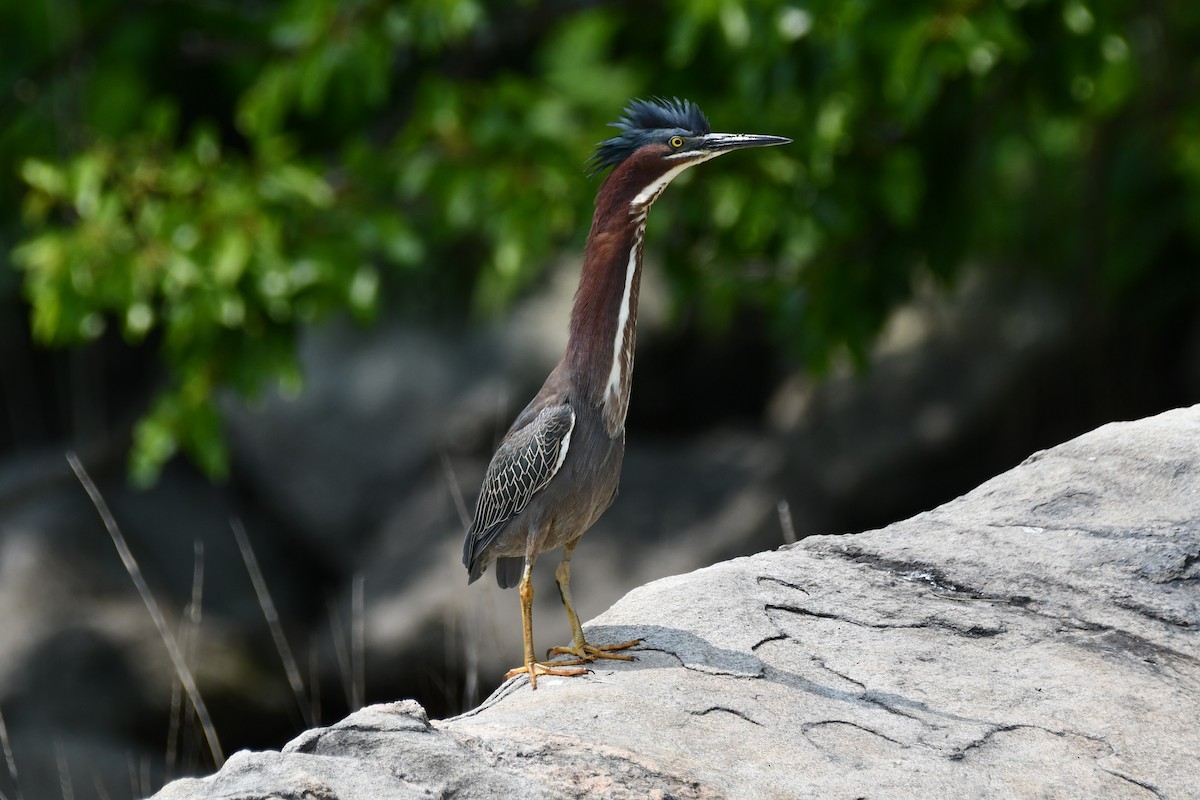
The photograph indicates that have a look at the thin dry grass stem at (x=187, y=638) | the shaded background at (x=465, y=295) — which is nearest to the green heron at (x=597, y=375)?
the thin dry grass stem at (x=187, y=638)

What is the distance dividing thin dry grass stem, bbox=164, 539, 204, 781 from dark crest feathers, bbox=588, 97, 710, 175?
5.89 feet

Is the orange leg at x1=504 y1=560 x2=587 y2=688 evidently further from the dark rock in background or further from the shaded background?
the dark rock in background

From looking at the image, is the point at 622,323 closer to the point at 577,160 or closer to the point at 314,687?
the point at 314,687

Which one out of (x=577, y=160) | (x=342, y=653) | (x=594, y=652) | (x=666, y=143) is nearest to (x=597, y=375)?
(x=666, y=143)

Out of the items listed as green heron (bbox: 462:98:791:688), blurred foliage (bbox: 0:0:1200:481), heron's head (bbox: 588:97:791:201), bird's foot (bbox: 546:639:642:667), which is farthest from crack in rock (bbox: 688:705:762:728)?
blurred foliage (bbox: 0:0:1200:481)

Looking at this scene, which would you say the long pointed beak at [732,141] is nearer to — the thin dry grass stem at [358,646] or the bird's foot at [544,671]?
the bird's foot at [544,671]

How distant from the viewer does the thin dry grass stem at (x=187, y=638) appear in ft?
14.1

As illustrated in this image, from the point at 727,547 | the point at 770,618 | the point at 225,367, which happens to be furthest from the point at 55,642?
the point at 770,618

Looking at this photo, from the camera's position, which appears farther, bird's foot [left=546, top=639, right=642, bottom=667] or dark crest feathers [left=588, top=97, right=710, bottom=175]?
dark crest feathers [left=588, top=97, right=710, bottom=175]

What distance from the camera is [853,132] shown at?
6570mm

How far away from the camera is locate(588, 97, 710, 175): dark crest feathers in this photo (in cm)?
391

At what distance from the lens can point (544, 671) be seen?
348 centimetres

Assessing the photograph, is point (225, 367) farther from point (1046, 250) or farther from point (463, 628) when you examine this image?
point (1046, 250)

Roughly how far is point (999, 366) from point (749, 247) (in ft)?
7.68
